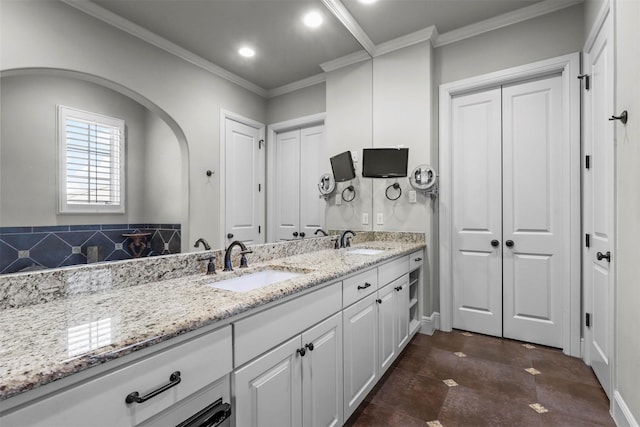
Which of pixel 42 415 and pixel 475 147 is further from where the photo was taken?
pixel 475 147

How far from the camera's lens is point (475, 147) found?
2830 millimetres

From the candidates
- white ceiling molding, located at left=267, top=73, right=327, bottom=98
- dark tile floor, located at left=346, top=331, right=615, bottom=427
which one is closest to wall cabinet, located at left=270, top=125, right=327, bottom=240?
white ceiling molding, located at left=267, top=73, right=327, bottom=98

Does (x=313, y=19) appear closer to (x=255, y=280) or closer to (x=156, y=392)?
(x=255, y=280)

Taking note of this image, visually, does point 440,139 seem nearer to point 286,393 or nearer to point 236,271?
point 236,271

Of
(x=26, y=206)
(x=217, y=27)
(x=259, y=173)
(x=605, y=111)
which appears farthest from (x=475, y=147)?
(x=26, y=206)

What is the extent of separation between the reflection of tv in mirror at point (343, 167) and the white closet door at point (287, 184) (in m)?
0.51

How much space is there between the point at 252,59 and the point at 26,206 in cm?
136

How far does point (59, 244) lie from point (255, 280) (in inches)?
34.8

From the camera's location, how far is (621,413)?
154 cm

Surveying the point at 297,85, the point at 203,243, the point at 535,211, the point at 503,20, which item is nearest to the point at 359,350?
the point at 203,243

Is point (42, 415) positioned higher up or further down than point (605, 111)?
further down

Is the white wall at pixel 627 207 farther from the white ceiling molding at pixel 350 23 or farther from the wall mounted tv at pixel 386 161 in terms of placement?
the white ceiling molding at pixel 350 23

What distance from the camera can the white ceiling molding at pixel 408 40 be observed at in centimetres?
278

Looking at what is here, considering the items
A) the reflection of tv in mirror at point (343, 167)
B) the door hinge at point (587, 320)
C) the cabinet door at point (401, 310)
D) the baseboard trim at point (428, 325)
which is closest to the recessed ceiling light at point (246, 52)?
the reflection of tv in mirror at point (343, 167)
